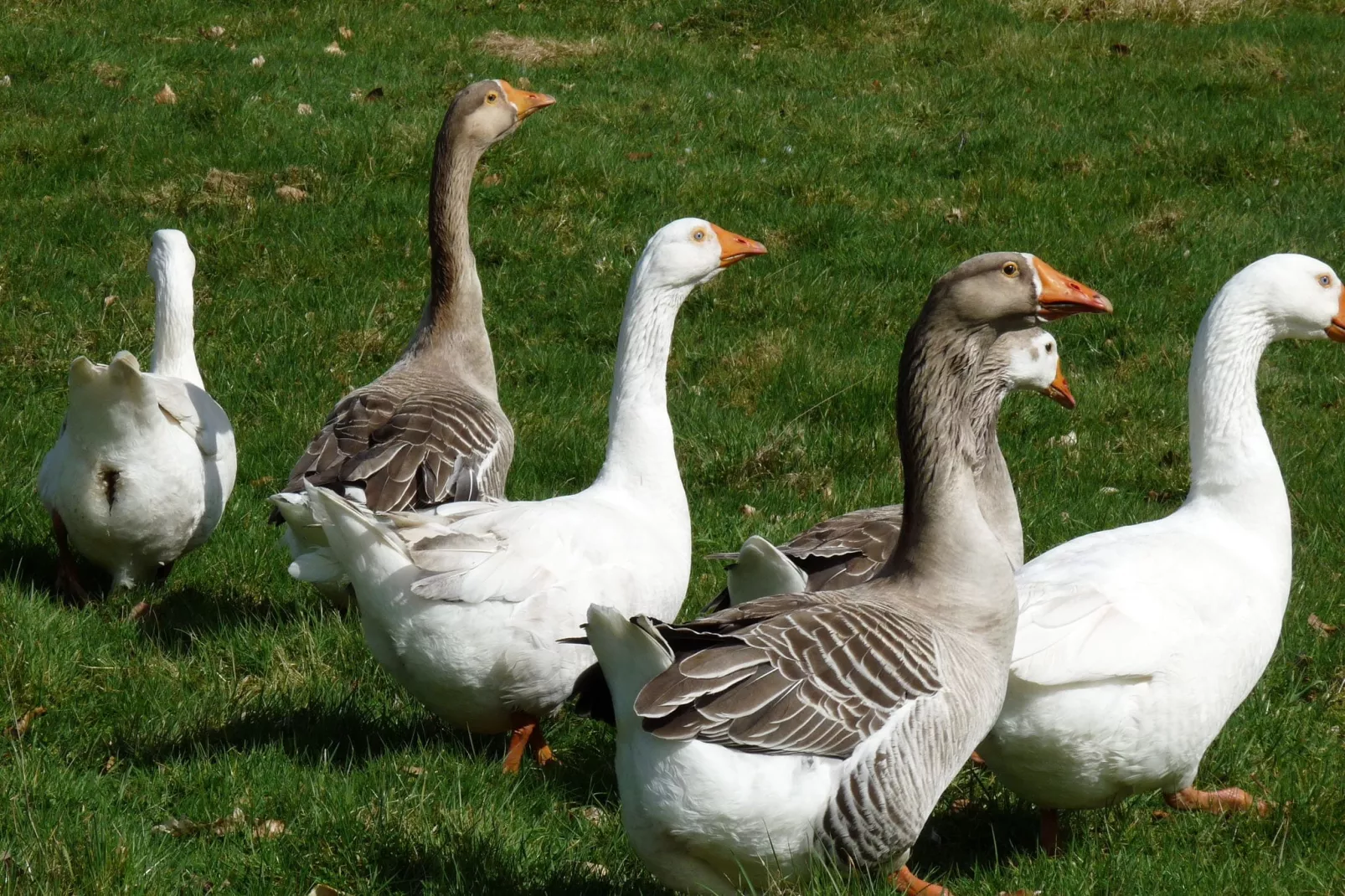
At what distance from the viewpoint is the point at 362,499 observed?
5242 mm

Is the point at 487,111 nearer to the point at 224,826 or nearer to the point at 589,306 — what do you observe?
the point at 589,306

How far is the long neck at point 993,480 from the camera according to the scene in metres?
5.24

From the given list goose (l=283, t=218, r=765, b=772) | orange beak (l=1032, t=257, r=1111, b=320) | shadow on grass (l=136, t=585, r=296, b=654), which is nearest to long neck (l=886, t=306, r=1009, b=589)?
orange beak (l=1032, t=257, r=1111, b=320)

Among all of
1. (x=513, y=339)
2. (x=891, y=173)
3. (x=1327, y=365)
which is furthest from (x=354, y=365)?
(x=1327, y=365)

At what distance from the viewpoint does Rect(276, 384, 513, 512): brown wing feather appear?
538cm

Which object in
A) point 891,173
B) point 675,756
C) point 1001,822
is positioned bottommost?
point 1001,822

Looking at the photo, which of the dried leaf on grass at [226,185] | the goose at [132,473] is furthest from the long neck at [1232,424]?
the dried leaf on grass at [226,185]

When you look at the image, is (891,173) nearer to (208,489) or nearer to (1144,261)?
(1144,261)

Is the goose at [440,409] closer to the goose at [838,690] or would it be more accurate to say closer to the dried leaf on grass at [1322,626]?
the goose at [838,690]

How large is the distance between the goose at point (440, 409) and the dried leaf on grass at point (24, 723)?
0.99 meters

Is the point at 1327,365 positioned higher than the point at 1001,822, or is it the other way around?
the point at 1327,365

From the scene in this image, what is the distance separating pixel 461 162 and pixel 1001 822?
14.2 ft

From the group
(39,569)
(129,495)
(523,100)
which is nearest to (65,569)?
(39,569)

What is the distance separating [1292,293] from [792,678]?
2517 millimetres
